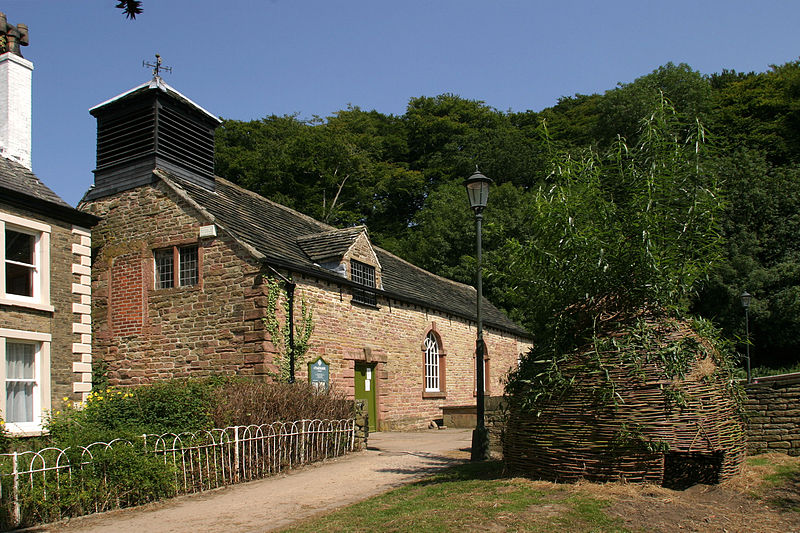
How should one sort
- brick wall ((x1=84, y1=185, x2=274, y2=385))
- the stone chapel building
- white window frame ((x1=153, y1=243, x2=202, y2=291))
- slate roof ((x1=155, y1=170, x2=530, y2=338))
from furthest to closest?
white window frame ((x1=153, y1=243, x2=202, y2=291)) < slate roof ((x1=155, y1=170, x2=530, y2=338)) < the stone chapel building < brick wall ((x1=84, y1=185, x2=274, y2=385))

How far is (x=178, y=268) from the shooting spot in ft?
56.1

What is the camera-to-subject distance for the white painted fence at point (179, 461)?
26.0 feet

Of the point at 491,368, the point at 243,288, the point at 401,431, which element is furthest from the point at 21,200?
the point at 491,368

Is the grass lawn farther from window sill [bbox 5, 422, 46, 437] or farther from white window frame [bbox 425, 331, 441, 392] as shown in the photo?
white window frame [bbox 425, 331, 441, 392]

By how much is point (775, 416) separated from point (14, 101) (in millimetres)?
16375

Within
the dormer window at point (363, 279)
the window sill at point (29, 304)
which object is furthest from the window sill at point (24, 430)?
the dormer window at point (363, 279)

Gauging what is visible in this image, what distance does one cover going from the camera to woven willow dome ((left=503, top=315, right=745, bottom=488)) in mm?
7676

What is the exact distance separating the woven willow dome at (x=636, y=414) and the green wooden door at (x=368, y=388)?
10.8 m

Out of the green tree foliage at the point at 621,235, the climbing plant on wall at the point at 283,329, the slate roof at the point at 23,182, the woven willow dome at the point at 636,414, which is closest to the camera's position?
the woven willow dome at the point at 636,414

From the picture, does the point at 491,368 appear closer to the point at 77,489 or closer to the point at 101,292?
the point at 101,292

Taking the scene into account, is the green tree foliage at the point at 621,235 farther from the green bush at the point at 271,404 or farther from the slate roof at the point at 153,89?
the slate roof at the point at 153,89

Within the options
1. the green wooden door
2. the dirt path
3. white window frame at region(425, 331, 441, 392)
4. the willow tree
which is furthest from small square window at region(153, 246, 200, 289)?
the willow tree

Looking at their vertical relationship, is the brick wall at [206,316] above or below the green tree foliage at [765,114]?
below

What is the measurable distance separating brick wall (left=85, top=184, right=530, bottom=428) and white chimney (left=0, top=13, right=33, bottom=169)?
333cm
